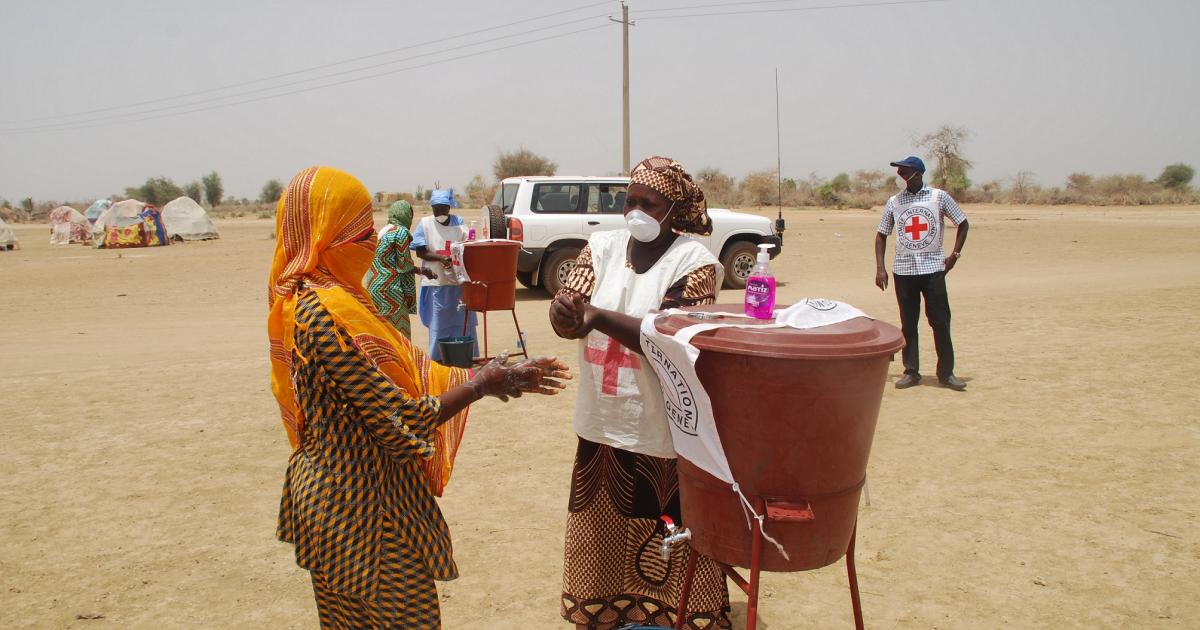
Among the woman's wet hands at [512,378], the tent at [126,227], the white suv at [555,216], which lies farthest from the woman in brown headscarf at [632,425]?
the tent at [126,227]

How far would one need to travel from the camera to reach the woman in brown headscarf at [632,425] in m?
2.81

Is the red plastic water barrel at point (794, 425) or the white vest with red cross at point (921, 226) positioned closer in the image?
the red plastic water barrel at point (794, 425)

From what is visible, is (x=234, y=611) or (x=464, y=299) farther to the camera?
(x=464, y=299)

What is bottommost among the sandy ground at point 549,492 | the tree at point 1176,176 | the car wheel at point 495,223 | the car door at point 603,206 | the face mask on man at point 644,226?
the sandy ground at point 549,492

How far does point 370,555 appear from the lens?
2076 millimetres

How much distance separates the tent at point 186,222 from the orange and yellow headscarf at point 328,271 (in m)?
28.4

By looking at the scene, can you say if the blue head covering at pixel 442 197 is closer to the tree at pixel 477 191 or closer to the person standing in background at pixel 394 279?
the person standing in background at pixel 394 279

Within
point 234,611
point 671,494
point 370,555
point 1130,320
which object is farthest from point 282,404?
point 1130,320

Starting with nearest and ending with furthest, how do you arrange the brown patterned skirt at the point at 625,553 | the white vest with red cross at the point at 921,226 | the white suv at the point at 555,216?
the brown patterned skirt at the point at 625,553, the white vest with red cross at the point at 921,226, the white suv at the point at 555,216

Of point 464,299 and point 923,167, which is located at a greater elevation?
point 923,167

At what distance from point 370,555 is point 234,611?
5.55 ft

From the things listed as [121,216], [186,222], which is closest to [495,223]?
[121,216]

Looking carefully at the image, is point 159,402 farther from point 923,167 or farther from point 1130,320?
Answer: point 1130,320

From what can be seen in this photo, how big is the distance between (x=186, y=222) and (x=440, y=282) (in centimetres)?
2396
